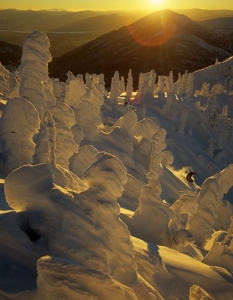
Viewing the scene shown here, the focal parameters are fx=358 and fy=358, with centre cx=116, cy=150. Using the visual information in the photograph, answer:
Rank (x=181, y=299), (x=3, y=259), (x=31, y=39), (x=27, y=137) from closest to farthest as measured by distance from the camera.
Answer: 1. (x=3, y=259)
2. (x=181, y=299)
3. (x=27, y=137)
4. (x=31, y=39)

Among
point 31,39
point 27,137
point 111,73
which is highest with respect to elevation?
point 31,39

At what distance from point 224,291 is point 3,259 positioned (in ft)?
26.3

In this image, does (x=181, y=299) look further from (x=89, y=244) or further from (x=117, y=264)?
(x=89, y=244)

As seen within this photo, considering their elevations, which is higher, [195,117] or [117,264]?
[117,264]

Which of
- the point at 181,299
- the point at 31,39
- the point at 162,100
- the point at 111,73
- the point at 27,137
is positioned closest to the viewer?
the point at 181,299

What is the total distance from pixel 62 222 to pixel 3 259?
1640 mm

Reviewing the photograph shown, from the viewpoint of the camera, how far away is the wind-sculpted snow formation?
8.42m

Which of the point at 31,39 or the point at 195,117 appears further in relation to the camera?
the point at 195,117

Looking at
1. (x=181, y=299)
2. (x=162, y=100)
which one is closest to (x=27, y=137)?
(x=181, y=299)

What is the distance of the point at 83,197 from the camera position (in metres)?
9.97

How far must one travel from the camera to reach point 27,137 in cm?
1888

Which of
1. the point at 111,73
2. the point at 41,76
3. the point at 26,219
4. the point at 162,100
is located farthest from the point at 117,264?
the point at 111,73

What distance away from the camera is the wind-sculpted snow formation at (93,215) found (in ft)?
27.6

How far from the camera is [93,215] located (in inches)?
388
